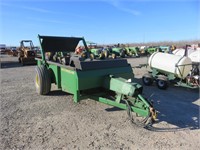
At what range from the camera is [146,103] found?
3.61 m

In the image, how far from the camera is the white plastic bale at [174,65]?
263 inches

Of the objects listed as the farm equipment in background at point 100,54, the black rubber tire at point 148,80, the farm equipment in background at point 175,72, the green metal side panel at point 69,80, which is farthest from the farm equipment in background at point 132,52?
the green metal side panel at point 69,80

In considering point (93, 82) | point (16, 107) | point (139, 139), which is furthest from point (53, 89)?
point (139, 139)

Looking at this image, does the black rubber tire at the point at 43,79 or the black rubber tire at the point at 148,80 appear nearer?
the black rubber tire at the point at 43,79

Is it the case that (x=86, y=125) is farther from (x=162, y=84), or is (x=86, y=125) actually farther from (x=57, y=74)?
(x=162, y=84)

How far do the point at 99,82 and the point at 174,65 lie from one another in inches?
130

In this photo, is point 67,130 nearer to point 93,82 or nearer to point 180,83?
point 93,82

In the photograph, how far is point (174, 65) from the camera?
267 inches

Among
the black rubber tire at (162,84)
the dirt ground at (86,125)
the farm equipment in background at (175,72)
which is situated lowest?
the dirt ground at (86,125)

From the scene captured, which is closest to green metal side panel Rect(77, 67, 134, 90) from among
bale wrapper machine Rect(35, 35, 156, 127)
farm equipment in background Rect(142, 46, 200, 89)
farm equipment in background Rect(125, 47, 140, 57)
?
bale wrapper machine Rect(35, 35, 156, 127)

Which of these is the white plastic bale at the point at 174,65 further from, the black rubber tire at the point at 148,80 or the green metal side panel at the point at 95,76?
the green metal side panel at the point at 95,76

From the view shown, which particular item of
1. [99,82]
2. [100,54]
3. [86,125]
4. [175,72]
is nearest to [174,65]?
[175,72]

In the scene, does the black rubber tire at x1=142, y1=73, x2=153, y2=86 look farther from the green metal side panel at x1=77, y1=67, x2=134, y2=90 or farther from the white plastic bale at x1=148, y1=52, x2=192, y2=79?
the green metal side panel at x1=77, y1=67, x2=134, y2=90

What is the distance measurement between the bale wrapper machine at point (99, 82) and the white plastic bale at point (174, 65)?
225cm
